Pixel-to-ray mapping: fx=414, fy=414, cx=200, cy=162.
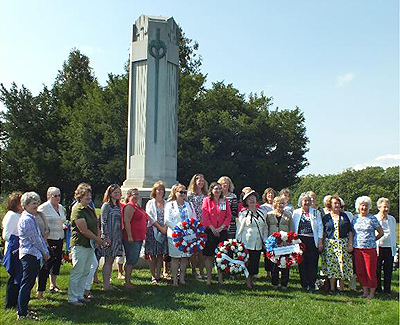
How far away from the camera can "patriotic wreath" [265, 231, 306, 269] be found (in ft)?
25.1

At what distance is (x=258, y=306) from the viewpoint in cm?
666

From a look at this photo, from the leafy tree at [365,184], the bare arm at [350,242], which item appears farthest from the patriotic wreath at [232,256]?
the leafy tree at [365,184]

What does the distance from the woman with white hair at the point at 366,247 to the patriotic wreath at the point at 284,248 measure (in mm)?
1098

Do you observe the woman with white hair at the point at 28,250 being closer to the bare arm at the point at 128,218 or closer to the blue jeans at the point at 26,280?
the blue jeans at the point at 26,280

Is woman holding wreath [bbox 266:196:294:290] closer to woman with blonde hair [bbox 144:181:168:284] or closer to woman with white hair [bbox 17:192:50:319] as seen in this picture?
woman with blonde hair [bbox 144:181:168:284]

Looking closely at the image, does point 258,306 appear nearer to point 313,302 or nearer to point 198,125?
point 313,302

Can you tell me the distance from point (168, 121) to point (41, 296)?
569 centimetres

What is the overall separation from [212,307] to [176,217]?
2001mm

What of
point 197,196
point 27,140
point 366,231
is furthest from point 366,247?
point 27,140

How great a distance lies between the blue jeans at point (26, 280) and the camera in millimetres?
5781

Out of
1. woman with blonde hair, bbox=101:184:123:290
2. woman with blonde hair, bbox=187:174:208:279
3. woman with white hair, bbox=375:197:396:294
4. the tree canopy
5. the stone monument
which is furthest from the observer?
the tree canopy

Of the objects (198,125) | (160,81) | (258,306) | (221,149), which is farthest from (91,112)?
(258,306)

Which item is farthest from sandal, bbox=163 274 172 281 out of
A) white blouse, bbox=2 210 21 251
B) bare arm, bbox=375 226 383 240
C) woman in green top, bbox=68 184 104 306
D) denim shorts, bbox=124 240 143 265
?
bare arm, bbox=375 226 383 240

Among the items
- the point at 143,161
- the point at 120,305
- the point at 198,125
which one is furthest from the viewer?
the point at 198,125
